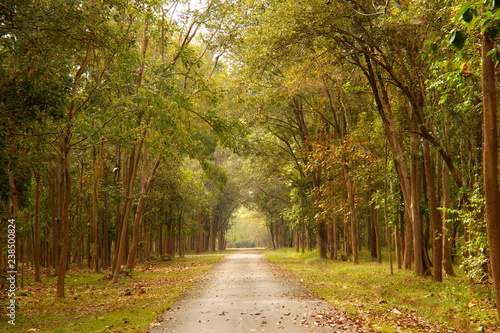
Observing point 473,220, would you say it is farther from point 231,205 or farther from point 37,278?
point 231,205

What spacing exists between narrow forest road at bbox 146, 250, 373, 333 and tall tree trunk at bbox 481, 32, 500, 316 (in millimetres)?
2606

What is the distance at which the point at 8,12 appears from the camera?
9.16 meters

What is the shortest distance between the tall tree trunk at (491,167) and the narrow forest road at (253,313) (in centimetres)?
261

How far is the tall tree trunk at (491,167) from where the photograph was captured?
21.3 feet

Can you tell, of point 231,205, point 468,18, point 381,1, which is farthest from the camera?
point 231,205

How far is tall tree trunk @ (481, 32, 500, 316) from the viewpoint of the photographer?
6.48 metres

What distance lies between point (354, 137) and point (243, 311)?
11962mm

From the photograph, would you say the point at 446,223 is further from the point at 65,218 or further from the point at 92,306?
the point at 65,218

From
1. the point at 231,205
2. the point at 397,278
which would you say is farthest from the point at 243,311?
the point at 231,205

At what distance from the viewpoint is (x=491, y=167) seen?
657cm

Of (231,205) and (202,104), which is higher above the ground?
(202,104)

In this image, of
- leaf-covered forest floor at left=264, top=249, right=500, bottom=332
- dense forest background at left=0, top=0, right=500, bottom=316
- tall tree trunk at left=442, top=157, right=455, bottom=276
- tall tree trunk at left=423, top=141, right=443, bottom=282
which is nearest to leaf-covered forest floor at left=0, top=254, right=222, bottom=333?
dense forest background at left=0, top=0, right=500, bottom=316

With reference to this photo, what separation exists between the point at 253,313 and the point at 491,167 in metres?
5.67

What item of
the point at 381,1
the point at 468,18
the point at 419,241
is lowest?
the point at 419,241
